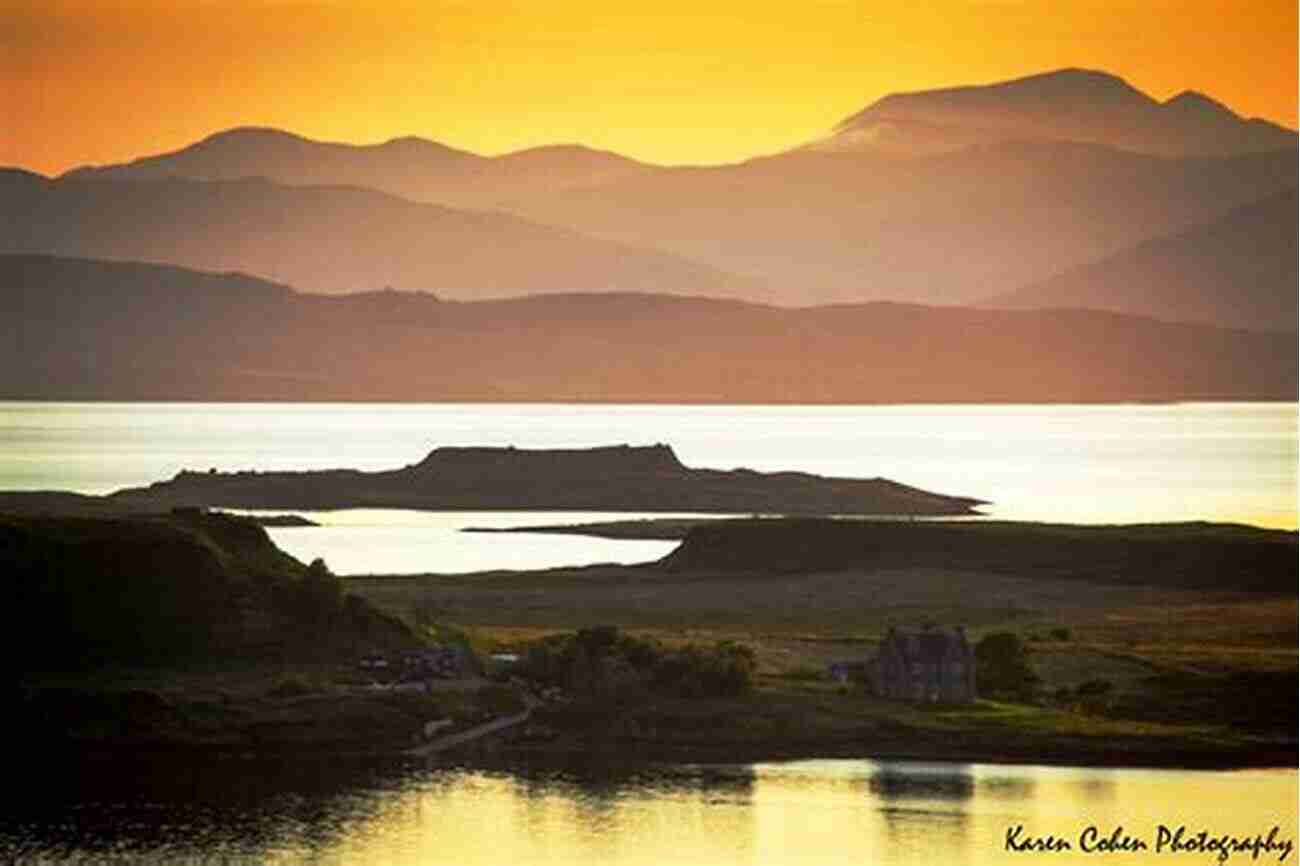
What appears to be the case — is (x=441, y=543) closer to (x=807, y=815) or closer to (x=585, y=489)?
(x=585, y=489)

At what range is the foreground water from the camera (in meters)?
10.5

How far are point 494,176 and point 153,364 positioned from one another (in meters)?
1.34

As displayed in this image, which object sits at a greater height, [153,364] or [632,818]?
[153,364]

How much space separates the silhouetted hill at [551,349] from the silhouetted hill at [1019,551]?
1.51 feet

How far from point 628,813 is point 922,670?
111cm

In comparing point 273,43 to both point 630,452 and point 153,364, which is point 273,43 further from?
point 630,452

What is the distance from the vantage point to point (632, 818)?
418 inches

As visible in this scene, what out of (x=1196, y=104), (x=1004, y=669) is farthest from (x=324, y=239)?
(x=1196, y=104)

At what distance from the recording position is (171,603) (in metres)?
10.8

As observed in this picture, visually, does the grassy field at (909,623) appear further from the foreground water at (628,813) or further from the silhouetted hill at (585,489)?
the silhouetted hill at (585,489)

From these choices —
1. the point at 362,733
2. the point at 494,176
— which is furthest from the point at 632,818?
the point at 494,176

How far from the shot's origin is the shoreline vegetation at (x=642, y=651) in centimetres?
1078

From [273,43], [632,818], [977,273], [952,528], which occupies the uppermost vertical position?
[273,43]

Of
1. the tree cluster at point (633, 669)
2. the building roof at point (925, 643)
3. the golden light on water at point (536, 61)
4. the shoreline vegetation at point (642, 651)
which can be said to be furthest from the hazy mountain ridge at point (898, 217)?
the tree cluster at point (633, 669)
